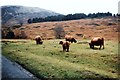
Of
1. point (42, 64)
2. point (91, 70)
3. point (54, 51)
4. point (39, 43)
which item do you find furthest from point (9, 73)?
point (39, 43)

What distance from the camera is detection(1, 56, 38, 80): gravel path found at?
2114 centimetres

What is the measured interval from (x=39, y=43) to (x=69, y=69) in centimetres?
1894

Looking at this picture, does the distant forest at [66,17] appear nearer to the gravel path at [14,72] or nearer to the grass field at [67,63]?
the grass field at [67,63]

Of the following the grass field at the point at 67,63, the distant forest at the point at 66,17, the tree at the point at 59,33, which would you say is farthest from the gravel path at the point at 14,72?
the distant forest at the point at 66,17

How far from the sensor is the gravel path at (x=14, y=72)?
21.1m

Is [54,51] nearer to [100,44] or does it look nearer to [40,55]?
[40,55]

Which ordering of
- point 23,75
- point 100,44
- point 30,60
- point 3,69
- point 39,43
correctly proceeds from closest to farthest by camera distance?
point 23,75
point 3,69
point 30,60
point 100,44
point 39,43

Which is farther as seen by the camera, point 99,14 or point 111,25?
point 99,14

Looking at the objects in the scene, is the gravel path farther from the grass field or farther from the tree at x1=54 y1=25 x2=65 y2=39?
the tree at x1=54 y1=25 x2=65 y2=39

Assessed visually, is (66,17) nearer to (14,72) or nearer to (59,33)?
(59,33)

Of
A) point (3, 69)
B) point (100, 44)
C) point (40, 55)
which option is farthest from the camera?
point (100, 44)

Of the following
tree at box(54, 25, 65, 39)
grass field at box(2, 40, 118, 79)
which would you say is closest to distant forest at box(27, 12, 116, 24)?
tree at box(54, 25, 65, 39)

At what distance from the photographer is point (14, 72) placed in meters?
23.0

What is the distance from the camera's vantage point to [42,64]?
24656 mm
